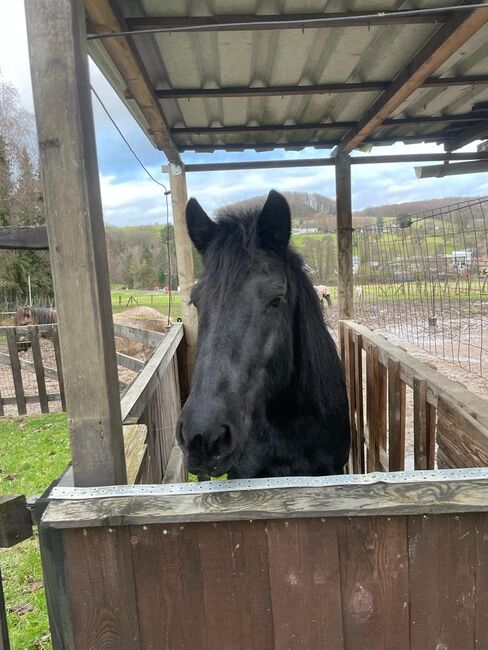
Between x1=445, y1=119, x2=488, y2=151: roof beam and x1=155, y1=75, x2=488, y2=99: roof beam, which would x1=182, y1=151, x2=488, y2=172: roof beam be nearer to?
x1=445, y1=119, x2=488, y2=151: roof beam

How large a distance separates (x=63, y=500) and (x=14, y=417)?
7.60 meters

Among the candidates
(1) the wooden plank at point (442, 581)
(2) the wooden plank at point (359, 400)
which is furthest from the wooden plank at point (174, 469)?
(1) the wooden plank at point (442, 581)

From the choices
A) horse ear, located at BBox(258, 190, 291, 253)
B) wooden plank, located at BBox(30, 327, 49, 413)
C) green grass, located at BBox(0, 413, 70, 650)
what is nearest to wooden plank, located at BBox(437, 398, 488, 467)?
horse ear, located at BBox(258, 190, 291, 253)

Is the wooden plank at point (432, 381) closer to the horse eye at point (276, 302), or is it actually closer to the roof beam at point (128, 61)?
the horse eye at point (276, 302)

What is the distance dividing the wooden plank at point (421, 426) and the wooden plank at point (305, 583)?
146 centimetres

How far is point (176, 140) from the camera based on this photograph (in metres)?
4.50

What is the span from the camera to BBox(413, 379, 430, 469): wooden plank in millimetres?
2514

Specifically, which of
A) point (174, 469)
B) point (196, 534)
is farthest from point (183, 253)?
point (196, 534)

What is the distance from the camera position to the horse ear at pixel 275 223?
6.16 feet

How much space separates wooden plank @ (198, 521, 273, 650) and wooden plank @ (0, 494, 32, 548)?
59 centimetres

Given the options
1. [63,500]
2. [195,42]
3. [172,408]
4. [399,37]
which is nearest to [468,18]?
[399,37]

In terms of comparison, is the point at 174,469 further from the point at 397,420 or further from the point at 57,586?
the point at 57,586

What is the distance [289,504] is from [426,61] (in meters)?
2.70

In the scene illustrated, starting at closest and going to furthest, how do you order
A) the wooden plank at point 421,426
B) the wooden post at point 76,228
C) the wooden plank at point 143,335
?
1. the wooden post at point 76,228
2. the wooden plank at point 421,426
3. the wooden plank at point 143,335
